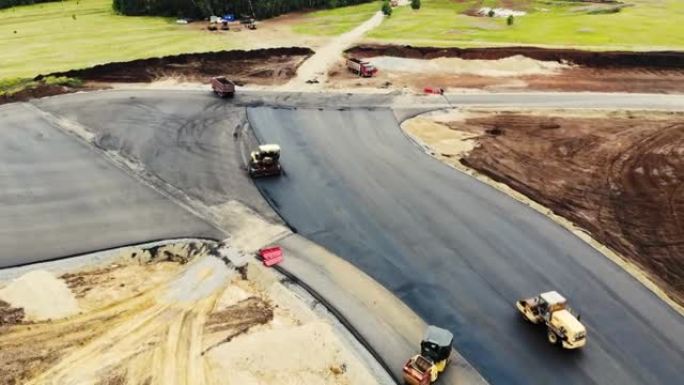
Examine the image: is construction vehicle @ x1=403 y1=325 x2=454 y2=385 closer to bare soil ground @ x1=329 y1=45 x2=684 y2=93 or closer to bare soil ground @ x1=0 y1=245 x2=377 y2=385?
bare soil ground @ x1=0 y1=245 x2=377 y2=385

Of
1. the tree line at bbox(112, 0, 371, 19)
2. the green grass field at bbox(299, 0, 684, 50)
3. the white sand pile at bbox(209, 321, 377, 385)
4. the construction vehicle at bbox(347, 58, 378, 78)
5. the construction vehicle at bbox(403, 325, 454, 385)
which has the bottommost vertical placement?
the white sand pile at bbox(209, 321, 377, 385)

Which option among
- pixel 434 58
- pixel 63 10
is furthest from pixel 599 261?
pixel 63 10

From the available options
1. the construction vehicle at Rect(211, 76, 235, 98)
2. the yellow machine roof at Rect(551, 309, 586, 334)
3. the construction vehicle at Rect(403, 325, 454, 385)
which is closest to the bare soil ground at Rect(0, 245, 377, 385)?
the construction vehicle at Rect(403, 325, 454, 385)

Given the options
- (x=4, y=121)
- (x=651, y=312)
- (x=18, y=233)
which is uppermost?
(x=4, y=121)

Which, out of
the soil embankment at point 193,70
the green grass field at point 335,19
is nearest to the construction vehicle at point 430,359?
the soil embankment at point 193,70

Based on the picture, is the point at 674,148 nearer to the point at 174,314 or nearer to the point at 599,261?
the point at 599,261

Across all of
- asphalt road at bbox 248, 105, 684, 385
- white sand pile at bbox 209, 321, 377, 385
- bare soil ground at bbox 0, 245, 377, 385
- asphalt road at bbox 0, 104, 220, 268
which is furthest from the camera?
asphalt road at bbox 0, 104, 220, 268
